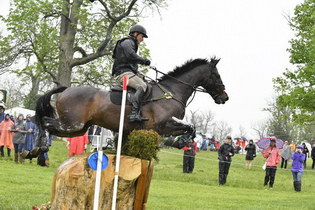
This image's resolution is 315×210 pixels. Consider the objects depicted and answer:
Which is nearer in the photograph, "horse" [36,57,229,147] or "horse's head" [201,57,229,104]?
"horse" [36,57,229,147]

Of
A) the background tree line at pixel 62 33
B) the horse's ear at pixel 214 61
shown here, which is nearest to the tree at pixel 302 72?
the background tree line at pixel 62 33

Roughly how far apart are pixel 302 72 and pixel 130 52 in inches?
1030

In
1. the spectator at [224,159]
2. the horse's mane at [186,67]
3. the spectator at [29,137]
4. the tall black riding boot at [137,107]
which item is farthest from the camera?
the spectator at [224,159]

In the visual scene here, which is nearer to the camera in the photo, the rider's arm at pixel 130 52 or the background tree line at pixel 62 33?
the rider's arm at pixel 130 52

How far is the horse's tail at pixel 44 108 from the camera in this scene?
8.98 m

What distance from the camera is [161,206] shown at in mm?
10469

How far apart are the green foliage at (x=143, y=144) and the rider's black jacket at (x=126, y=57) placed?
168 cm

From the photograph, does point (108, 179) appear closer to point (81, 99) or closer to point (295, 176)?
point (81, 99)

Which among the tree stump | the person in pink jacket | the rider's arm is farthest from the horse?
the person in pink jacket

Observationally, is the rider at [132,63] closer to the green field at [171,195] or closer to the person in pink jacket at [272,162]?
the green field at [171,195]

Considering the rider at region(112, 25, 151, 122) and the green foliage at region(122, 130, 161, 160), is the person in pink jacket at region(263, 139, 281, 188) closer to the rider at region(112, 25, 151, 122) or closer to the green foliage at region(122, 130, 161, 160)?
the rider at region(112, 25, 151, 122)

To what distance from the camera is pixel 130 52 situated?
8.34 m

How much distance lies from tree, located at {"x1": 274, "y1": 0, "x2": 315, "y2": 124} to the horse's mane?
22.3 m

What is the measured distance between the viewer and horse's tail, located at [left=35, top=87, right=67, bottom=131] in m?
8.98
